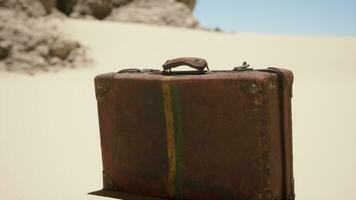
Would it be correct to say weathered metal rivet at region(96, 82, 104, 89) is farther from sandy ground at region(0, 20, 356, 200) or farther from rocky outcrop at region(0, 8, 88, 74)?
rocky outcrop at region(0, 8, 88, 74)

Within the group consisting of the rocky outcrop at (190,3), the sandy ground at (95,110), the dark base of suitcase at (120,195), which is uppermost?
the rocky outcrop at (190,3)

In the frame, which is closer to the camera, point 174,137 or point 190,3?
point 174,137

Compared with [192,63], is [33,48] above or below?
above

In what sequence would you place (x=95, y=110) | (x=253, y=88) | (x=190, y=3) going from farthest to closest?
(x=190, y=3) → (x=95, y=110) → (x=253, y=88)

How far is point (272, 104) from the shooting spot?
2307 millimetres

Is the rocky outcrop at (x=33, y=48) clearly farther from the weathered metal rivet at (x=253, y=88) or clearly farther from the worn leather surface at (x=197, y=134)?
the weathered metal rivet at (x=253, y=88)

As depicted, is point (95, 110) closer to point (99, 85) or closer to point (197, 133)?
point (99, 85)

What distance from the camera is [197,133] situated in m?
2.49

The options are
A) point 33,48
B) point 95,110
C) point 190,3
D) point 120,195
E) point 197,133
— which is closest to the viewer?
point 197,133

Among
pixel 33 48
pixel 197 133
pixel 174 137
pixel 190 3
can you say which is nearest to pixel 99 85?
pixel 174 137

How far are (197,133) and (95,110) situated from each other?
3507 millimetres

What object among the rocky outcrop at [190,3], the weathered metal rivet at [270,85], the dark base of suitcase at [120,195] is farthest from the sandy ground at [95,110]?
the rocky outcrop at [190,3]

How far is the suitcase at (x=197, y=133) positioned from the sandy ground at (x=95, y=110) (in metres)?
0.37

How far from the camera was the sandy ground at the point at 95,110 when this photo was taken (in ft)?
10.2
